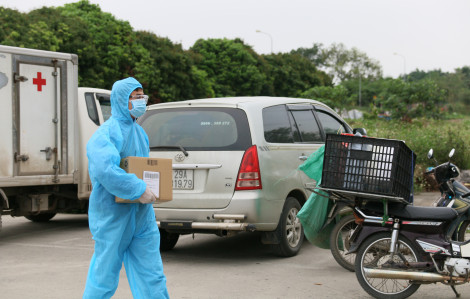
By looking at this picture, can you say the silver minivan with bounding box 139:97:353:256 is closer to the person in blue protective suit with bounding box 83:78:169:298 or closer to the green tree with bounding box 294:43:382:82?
the person in blue protective suit with bounding box 83:78:169:298

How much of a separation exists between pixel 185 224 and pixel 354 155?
7.49ft

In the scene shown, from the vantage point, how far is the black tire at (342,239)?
6.84m

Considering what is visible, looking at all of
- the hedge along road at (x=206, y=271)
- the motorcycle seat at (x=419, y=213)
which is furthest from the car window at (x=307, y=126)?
the motorcycle seat at (x=419, y=213)

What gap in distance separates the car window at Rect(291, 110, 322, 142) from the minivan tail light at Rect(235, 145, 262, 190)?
3.96 feet

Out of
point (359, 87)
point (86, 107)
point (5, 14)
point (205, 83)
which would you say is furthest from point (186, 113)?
point (359, 87)

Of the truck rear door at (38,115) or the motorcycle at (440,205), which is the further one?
the truck rear door at (38,115)

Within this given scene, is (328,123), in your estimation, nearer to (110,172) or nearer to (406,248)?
(406,248)

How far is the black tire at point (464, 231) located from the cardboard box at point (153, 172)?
2.94m

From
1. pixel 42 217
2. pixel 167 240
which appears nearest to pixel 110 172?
pixel 167 240

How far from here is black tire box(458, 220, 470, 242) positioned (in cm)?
611

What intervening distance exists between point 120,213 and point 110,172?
0.35 meters

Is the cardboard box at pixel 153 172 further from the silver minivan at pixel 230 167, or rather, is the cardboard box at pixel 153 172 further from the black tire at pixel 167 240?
the black tire at pixel 167 240

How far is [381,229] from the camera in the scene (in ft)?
18.8

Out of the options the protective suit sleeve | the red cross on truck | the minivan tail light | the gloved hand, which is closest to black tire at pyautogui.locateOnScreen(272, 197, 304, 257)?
the minivan tail light
